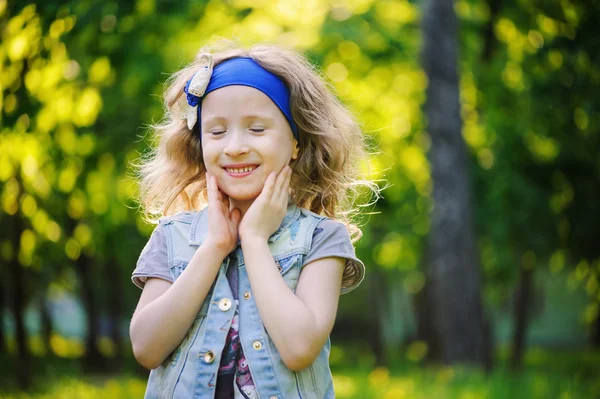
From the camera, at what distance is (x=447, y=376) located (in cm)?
619

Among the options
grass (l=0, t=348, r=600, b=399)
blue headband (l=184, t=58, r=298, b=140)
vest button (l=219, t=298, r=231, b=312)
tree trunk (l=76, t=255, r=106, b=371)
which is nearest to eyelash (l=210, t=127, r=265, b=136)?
blue headband (l=184, t=58, r=298, b=140)

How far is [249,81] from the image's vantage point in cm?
235

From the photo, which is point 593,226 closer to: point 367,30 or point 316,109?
point 367,30

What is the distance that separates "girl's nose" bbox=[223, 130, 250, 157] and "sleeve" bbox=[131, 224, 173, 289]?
14.4 inches

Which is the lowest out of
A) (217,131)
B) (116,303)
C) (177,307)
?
(116,303)

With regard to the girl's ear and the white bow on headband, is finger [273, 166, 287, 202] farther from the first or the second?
the white bow on headband

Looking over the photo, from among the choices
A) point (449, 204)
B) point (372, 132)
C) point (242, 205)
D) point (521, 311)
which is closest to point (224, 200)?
point (242, 205)

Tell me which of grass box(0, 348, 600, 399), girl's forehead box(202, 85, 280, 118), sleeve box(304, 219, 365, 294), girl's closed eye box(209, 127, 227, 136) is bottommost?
grass box(0, 348, 600, 399)

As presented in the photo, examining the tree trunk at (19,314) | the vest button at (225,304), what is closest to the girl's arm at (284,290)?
the vest button at (225,304)

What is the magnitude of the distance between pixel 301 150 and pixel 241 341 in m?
0.73

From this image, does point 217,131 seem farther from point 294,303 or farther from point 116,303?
point 116,303

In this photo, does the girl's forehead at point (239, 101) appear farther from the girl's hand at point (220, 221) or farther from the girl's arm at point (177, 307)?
the girl's arm at point (177, 307)

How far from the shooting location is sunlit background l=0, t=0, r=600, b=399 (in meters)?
5.91

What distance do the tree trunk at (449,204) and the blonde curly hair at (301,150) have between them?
195 inches
